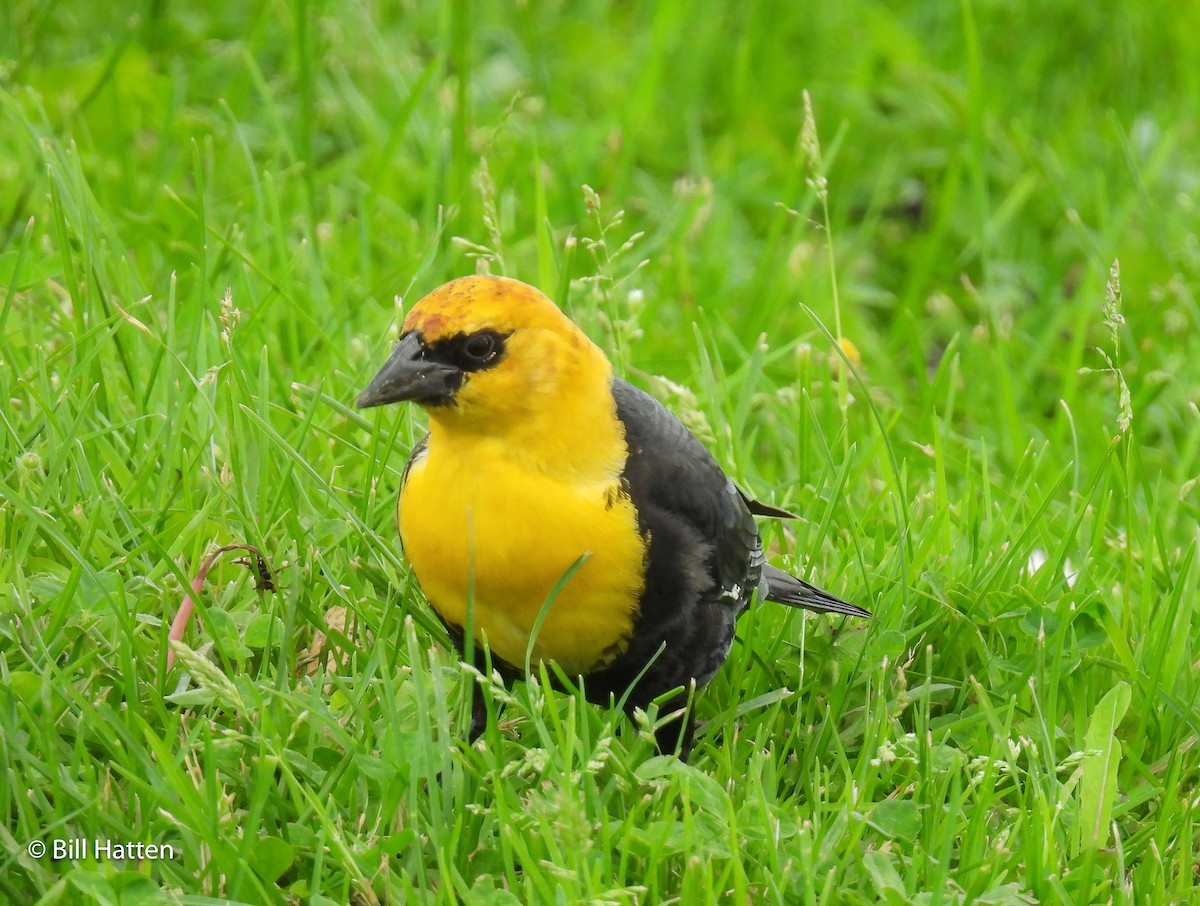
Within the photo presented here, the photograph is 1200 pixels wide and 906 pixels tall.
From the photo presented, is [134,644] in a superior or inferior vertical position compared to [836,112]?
inferior

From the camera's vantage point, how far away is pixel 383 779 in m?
2.77

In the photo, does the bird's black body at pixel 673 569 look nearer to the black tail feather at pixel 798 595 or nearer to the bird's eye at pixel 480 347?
the black tail feather at pixel 798 595

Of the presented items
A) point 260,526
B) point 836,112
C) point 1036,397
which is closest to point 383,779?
point 260,526

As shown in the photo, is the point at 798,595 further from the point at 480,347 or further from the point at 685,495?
the point at 480,347

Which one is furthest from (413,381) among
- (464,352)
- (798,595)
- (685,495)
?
(798,595)

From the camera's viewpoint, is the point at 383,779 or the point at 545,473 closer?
the point at 383,779

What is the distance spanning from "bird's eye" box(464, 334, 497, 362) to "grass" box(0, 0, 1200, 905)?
1.83 ft

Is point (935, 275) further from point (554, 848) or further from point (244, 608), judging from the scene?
point (554, 848)

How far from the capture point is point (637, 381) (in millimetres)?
4746

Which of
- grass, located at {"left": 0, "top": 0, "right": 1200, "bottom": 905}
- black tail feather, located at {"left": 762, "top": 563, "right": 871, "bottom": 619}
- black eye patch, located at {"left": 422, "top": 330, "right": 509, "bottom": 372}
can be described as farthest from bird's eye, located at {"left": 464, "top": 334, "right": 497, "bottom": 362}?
black tail feather, located at {"left": 762, "top": 563, "right": 871, "bottom": 619}

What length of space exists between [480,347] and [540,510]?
335 mm

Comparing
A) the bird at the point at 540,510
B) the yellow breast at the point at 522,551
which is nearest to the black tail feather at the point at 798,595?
the bird at the point at 540,510

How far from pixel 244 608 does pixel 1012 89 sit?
5.27 metres

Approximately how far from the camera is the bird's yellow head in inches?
115
